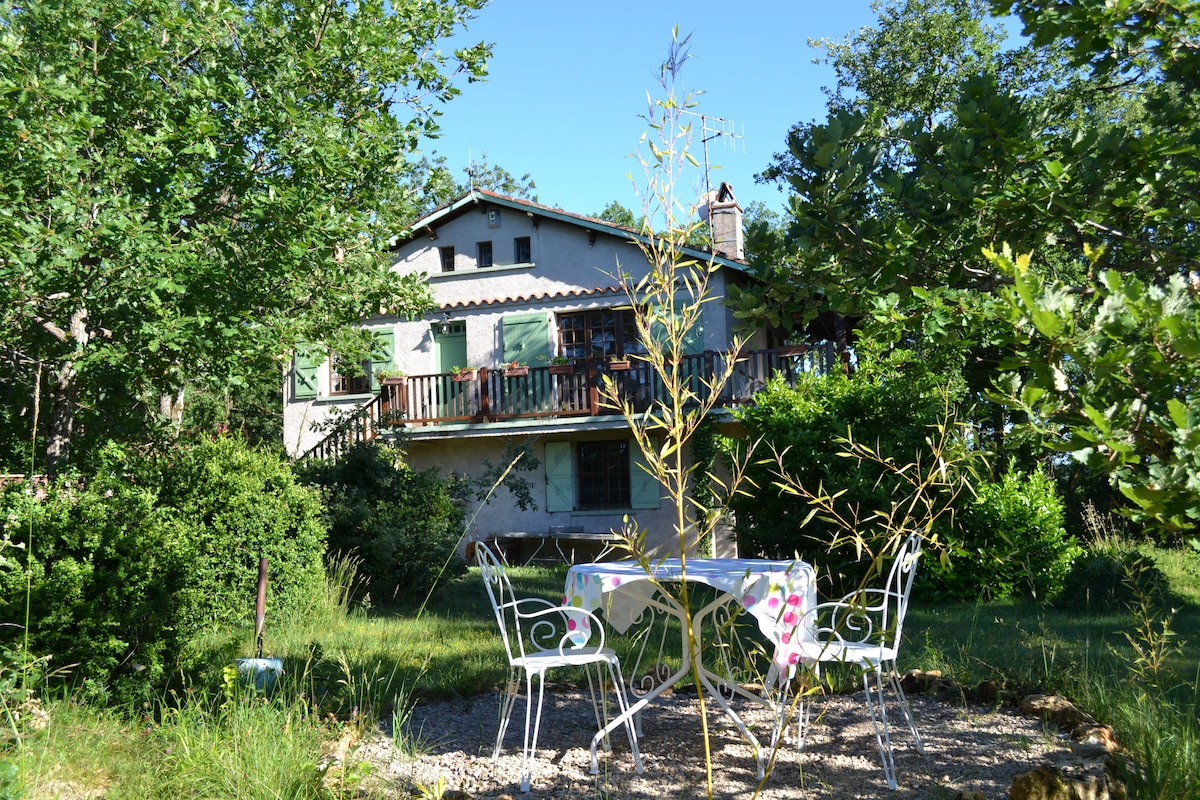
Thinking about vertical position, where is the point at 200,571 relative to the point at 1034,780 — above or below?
above

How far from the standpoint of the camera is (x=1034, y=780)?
11.3 feet

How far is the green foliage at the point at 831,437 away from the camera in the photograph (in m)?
10.8

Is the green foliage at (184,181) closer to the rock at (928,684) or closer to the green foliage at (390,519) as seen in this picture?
the green foliage at (390,519)

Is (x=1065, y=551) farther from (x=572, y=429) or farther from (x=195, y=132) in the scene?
(x=195, y=132)

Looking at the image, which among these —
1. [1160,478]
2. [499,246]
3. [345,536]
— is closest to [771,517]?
[345,536]

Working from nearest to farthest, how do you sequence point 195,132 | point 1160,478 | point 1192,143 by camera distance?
1. point 1160,478
2. point 1192,143
3. point 195,132

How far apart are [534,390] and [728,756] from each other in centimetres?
1341

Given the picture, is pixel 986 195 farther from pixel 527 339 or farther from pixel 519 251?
pixel 519 251

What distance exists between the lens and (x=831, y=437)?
10844mm

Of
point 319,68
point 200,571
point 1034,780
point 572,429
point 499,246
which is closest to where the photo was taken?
point 1034,780

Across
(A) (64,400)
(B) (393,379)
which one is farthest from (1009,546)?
(B) (393,379)

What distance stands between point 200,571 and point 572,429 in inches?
394

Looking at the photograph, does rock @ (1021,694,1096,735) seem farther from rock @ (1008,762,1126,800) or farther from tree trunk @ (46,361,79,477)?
tree trunk @ (46,361,79,477)

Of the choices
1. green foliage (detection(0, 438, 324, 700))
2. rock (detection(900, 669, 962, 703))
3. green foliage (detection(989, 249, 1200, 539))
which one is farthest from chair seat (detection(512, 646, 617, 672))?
green foliage (detection(989, 249, 1200, 539))
